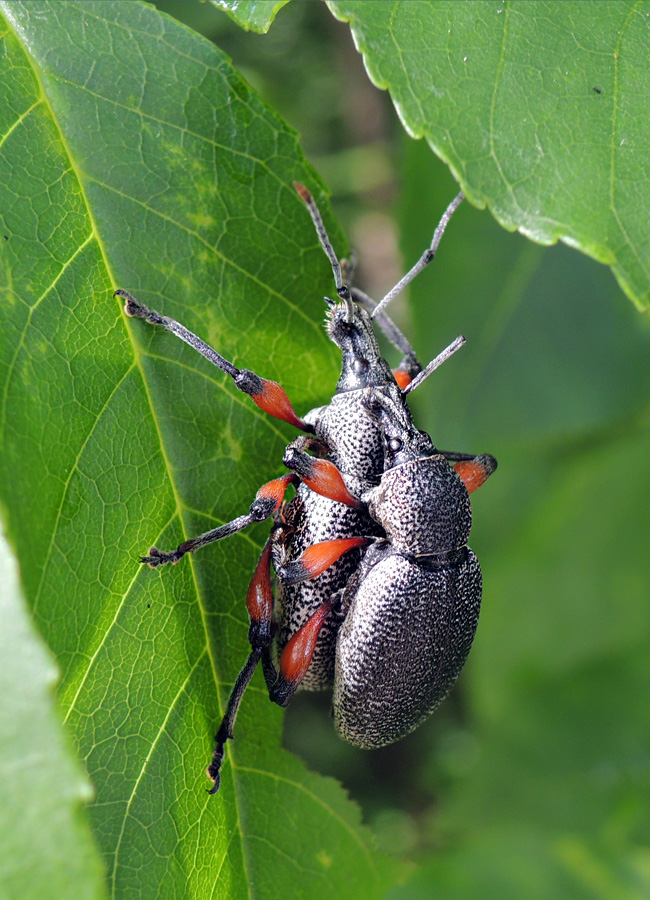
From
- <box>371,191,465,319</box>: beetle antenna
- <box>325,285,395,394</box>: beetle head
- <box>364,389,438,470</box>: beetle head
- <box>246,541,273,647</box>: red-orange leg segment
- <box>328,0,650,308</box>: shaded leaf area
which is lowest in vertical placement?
<box>246,541,273,647</box>: red-orange leg segment

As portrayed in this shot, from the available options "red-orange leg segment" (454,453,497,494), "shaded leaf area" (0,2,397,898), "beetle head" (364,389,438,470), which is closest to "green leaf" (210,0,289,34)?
"shaded leaf area" (0,2,397,898)

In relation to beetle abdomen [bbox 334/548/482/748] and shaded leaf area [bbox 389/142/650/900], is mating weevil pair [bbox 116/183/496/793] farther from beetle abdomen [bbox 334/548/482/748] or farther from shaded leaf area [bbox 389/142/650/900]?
shaded leaf area [bbox 389/142/650/900]

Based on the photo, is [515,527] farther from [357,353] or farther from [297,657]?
[297,657]

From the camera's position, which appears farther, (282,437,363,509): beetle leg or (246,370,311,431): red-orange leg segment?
(282,437,363,509): beetle leg

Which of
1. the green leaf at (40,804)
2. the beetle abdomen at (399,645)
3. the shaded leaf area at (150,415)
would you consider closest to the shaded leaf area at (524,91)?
the shaded leaf area at (150,415)

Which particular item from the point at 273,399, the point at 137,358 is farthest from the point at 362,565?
the point at 137,358
